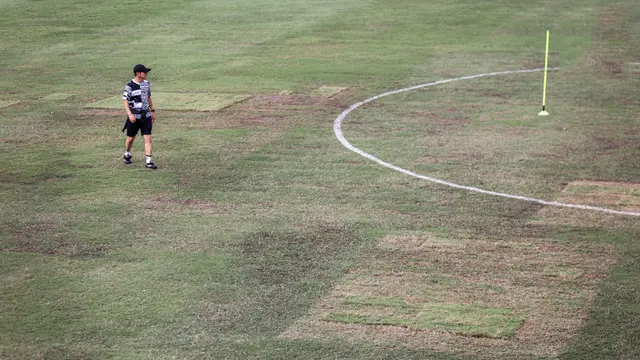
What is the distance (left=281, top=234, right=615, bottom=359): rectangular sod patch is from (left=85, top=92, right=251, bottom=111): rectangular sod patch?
11253mm

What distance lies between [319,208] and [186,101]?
33.0 feet

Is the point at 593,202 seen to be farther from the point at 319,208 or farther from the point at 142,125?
the point at 142,125

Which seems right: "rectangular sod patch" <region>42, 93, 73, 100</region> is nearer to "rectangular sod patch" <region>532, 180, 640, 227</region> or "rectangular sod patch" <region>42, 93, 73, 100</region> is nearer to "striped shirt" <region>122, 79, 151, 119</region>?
"striped shirt" <region>122, 79, 151, 119</region>

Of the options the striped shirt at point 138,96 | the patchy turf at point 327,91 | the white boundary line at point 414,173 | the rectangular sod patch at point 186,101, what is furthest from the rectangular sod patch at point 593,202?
the rectangular sod patch at point 186,101

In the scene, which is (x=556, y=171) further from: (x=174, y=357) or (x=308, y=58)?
(x=308, y=58)

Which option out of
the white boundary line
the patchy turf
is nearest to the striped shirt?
the white boundary line

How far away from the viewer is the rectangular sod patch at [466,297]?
12047 millimetres

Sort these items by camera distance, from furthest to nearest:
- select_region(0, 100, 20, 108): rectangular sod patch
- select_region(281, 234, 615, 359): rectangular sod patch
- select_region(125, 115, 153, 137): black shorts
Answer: select_region(0, 100, 20, 108): rectangular sod patch < select_region(125, 115, 153, 137): black shorts < select_region(281, 234, 615, 359): rectangular sod patch

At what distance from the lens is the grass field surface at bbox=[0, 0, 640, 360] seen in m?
12.3

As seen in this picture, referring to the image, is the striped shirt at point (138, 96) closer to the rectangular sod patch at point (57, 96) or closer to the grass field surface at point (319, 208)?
the grass field surface at point (319, 208)

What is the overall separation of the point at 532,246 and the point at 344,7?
96.9 feet

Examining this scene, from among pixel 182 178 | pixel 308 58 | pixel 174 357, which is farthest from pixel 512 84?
pixel 174 357

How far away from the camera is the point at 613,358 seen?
1138 cm

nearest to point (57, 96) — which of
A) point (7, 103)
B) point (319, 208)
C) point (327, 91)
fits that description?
point (7, 103)
